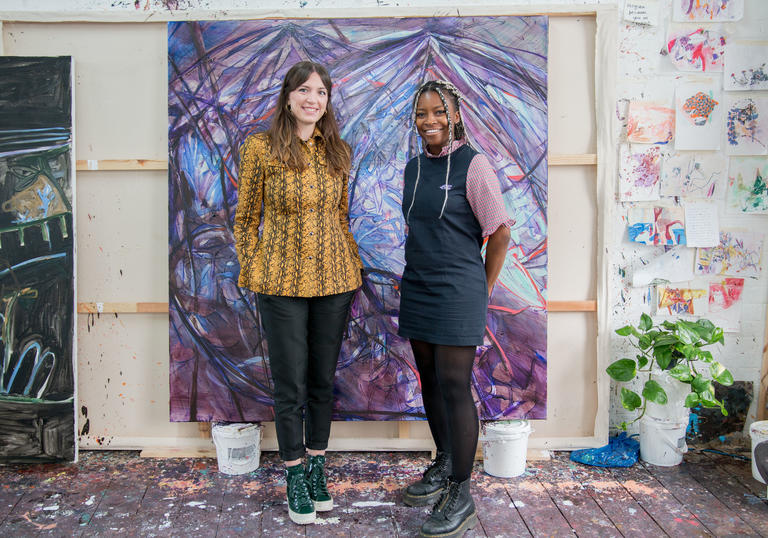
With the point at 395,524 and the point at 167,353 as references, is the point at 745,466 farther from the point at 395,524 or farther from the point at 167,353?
the point at 167,353

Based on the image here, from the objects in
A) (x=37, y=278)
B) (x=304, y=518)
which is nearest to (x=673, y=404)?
(x=304, y=518)

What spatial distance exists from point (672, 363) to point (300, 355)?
1682mm

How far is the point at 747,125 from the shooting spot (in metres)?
2.88

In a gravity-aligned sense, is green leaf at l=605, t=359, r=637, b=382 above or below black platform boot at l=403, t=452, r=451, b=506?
above

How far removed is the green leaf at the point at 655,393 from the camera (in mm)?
2680

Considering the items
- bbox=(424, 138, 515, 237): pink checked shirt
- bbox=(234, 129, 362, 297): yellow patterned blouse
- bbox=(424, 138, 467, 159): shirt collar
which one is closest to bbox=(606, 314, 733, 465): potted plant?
bbox=(424, 138, 515, 237): pink checked shirt

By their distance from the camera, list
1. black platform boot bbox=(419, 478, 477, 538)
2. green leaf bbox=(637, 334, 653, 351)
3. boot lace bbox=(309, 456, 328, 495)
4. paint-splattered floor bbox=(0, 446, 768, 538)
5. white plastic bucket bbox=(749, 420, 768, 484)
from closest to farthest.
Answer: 1. black platform boot bbox=(419, 478, 477, 538)
2. paint-splattered floor bbox=(0, 446, 768, 538)
3. boot lace bbox=(309, 456, 328, 495)
4. white plastic bucket bbox=(749, 420, 768, 484)
5. green leaf bbox=(637, 334, 653, 351)

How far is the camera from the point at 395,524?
230cm

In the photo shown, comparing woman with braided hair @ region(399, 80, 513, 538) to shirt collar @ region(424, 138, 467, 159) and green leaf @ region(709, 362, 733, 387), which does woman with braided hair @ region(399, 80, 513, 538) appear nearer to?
shirt collar @ region(424, 138, 467, 159)

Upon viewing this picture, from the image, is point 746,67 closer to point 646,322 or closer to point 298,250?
point 646,322

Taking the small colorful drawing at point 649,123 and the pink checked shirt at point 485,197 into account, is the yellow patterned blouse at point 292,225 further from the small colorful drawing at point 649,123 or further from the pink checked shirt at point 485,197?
the small colorful drawing at point 649,123

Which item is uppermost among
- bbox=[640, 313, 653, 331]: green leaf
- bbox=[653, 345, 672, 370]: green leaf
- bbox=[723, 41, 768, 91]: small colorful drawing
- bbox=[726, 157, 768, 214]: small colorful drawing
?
bbox=[723, 41, 768, 91]: small colorful drawing

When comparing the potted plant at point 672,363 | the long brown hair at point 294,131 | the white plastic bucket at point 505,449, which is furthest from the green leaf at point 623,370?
the long brown hair at point 294,131

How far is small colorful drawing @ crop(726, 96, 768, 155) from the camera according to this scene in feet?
9.42
